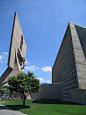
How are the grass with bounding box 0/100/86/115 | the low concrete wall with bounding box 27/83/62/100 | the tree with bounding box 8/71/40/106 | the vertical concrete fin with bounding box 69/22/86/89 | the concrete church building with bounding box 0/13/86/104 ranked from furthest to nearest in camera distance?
the low concrete wall with bounding box 27/83/62/100
the concrete church building with bounding box 0/13/86/104
the vertical concrete fin with bounding box 69/22/86/89
the tree with bounding box 8/71/40/106
the grass with bounding box 0/100/86/115

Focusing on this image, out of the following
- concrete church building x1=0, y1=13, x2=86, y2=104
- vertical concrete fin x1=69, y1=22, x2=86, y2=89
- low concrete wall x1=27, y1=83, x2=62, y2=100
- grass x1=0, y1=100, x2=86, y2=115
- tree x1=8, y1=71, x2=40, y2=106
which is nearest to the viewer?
grass x1=0, y1=100, x2=86, y2=115

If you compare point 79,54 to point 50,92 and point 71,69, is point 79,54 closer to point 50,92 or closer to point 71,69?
point 71,69

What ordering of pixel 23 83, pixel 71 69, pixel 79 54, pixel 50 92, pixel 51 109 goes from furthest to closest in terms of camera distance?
pixel 50 92 → pixel 71 69 → pixel 79 54 → pixel 23 83 → pixel 51 109

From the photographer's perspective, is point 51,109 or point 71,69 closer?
point 51,109

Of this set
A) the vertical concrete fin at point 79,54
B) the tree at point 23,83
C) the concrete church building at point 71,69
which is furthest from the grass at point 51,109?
the vertical concrete fin at point 79,54

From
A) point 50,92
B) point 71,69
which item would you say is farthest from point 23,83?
point 50,92

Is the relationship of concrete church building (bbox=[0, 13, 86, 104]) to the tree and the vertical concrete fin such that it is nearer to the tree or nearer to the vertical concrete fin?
the vertical concrete fin

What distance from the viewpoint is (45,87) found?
4100 centimetres

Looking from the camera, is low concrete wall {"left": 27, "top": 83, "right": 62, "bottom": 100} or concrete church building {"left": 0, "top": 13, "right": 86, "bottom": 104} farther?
low concrete wall {"left": 27, "top": 83, "right": 62, "bottom": 100}

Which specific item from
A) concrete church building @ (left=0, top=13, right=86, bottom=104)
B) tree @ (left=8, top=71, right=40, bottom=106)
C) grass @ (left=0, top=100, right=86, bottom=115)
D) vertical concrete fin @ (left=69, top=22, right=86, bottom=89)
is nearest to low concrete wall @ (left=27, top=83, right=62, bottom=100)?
concrete church building @ (left=0, top=13, right=86, bottom=104)

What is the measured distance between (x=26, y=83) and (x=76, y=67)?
16042mm

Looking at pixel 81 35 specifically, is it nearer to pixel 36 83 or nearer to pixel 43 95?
pixel 36 83

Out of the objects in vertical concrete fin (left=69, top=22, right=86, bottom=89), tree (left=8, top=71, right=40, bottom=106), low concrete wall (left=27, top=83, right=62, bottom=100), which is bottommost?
low concrete wall (left=27, top=83, right=62, bottom=100)

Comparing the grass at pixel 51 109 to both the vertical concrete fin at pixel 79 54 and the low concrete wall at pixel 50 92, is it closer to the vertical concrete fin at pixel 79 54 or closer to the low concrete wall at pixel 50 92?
the vertical concrete fin at pixel 79 54
